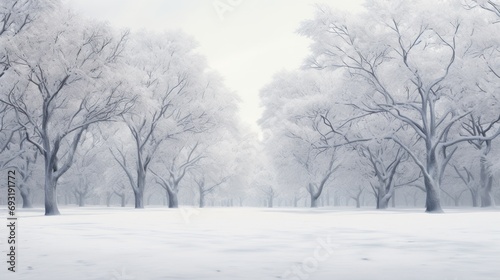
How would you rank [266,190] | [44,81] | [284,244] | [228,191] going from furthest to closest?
[266,190]
[228,191]
[44,81]
[284,244]

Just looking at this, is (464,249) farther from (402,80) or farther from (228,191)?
(228,191)

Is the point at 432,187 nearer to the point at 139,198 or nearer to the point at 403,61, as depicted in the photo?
the point at 403,61

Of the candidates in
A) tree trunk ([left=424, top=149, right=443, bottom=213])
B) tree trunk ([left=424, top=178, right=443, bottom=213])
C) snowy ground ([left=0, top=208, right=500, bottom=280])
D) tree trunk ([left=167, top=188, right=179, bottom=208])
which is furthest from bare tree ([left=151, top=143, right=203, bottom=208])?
snowy ground ([left=0, top=208, right=500, bottom=280])

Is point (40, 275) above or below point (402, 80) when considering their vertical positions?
below

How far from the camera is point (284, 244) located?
11805 millimetres

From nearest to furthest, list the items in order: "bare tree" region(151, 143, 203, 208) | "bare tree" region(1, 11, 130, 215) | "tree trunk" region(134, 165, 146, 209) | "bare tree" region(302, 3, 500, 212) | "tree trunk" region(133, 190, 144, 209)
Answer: "bare tree" region(1, 11, 130, 215)
"bare tree" region(302, 3, 500, 212)
"tree trunk" region(134, 165, 146, 209)
"tree trunk" region(133, 190, 144, 209)
"bare tree" region(151, 143, 203, 208)

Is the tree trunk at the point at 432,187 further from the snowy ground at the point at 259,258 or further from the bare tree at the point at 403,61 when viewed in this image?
the snowy ground at the point at 259,258

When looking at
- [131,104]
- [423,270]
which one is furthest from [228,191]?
[423,270]

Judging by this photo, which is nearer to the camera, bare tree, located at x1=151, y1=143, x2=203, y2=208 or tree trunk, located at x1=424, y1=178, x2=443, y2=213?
tree trunk, located at x1=424, y1=178, x2=443, y2=213

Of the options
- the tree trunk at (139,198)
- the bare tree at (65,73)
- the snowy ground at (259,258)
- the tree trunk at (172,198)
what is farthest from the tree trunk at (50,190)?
the tree trunk at (172,198)

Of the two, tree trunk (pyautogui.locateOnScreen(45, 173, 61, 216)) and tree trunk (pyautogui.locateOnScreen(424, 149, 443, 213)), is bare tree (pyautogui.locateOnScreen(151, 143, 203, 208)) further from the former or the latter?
tree trunk (pyautogui.locateOnScreen(424, 149, 443, 213))

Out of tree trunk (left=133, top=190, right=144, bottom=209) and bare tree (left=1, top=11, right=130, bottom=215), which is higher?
bare tree (left=1, top=11, right=130, bottom=215)

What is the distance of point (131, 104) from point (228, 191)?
44.7m

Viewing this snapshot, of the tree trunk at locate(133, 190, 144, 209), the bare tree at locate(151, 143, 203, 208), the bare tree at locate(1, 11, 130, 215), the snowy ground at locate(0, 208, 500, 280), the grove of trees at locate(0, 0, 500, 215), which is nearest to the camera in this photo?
the snowy ground at locate(0, 208, 500, 280)
